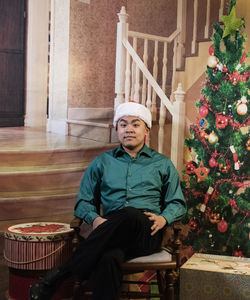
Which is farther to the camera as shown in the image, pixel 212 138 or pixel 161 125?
pixel 161 125

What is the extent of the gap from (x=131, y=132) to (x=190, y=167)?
0.74m

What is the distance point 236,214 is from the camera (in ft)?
→ 10.3

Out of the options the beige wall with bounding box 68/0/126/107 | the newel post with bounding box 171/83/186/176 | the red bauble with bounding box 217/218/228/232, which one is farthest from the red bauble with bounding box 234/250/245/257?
the beige wall with bounding box 68/0/126/107

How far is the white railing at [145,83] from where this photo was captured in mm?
3232

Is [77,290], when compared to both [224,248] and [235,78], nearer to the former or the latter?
[224,248]

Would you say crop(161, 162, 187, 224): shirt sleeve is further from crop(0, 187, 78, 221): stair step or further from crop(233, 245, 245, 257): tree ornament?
crop(0, 187, 78, 221): stair step

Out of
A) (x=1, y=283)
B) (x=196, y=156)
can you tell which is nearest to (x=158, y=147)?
(x=196, y=156)

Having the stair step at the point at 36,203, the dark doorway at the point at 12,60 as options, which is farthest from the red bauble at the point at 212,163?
the dark doorway at the point at 12,60

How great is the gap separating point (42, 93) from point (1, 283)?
132 centimetres

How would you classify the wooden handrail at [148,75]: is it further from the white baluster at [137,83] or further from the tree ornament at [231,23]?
the tree ornament at [231,23]

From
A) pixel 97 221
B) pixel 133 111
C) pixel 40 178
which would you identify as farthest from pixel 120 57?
pixel 97 221

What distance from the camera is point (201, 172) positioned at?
10.5 ft

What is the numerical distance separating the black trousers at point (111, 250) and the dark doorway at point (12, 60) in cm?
118

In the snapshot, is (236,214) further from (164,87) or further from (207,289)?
(164,87)
